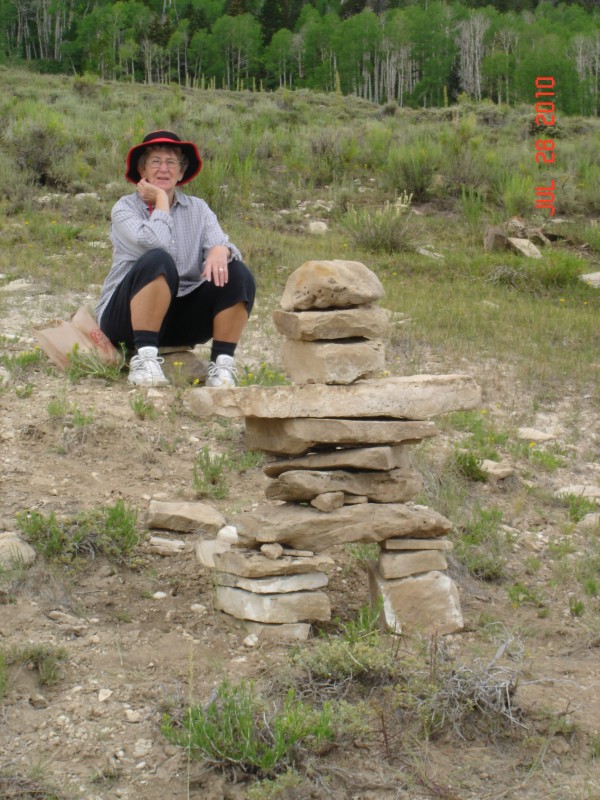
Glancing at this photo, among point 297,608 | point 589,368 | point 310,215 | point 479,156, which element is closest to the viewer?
point 297,608

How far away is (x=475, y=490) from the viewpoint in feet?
16.6

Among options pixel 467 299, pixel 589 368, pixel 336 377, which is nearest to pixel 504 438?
pixel 589 368

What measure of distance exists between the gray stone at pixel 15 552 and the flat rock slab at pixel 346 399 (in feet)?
2.90

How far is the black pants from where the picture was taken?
5.11 m

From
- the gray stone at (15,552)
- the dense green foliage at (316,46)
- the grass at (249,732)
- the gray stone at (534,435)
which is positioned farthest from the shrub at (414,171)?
the dense green foliage at (316,46)

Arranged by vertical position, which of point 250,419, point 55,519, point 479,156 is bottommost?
point 55,519

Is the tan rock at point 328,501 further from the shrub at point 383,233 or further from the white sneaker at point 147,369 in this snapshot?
the shrub at point 383,233

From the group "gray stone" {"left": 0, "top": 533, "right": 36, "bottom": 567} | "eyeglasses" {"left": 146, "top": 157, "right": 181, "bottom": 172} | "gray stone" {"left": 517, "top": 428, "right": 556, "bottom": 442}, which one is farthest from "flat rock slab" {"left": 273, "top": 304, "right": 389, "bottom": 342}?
"gray stone" {"left": 517, "top": 428, "right": 556, "bottom": 442}

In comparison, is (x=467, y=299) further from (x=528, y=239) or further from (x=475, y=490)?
(x=475, y=490)

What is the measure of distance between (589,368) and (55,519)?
4.57m

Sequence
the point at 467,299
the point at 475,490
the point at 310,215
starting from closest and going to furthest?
the point at 475,490
the point at 467,299
the point at 310,215

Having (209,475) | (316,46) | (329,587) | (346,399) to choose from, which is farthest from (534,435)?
(316,46)

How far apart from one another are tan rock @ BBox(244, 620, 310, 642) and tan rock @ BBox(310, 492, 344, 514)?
0.43 m

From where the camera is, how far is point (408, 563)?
3.60 m
